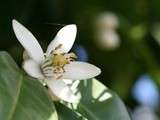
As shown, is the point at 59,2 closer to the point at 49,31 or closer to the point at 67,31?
the point at 49,31

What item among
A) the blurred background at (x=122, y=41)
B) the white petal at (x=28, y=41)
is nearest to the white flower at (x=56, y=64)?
the white petal at (x=28, y=41)

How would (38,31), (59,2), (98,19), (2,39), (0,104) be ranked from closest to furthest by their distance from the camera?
(0,104) → (2,39) → (38,31) → (59,2) → (98,19)

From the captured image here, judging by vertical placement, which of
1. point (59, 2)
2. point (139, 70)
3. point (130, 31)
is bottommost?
point (139, 70)

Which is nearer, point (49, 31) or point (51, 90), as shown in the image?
point (51, 90)

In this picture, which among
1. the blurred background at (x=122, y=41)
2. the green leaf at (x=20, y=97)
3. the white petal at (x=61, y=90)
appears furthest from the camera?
the blurred background at (x=122, y=41)

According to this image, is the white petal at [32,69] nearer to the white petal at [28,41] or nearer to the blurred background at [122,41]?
the white petal at [28,41]

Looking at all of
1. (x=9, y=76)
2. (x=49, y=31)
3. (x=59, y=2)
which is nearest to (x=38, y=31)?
(x=49, y=31)

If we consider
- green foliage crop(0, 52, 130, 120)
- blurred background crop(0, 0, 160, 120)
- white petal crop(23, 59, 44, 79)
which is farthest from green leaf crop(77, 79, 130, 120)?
blurred background crop(0, 0, 160, 120)

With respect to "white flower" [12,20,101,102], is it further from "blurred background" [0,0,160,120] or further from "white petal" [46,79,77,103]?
"blurred background" [0,0,160,120]
